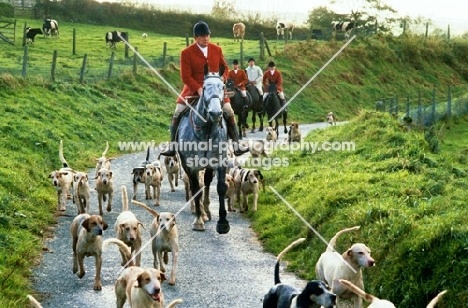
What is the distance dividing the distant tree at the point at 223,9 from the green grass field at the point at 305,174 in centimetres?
1727

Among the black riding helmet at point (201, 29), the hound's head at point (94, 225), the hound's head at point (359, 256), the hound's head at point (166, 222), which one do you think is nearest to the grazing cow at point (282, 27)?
the black riding helmet at point (201, 29)

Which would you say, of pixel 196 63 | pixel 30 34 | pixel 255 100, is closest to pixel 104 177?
pixel 196 63

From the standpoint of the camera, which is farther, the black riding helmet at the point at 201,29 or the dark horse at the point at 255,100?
the dark horse at the point at 255,100

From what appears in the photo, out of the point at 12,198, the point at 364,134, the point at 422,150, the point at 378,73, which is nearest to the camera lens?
the point at 12,198

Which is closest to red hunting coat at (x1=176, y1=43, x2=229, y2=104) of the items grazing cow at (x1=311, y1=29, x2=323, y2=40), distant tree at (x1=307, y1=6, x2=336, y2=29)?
grazing cow at (x1=311, y1=29, x2=323, y2=40)

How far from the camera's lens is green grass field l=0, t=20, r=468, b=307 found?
8.25 meters

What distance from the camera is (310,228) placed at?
436 inches

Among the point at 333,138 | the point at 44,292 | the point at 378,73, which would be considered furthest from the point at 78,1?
the point at 44,292

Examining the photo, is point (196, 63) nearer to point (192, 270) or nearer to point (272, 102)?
point (192, 270)

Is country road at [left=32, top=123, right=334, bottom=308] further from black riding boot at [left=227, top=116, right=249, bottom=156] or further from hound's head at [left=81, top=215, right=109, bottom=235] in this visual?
black riding boot at [left=227, top=116, right=249, bottom=156]

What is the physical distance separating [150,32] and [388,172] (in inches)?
1594

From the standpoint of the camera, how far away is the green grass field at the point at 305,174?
325 inches

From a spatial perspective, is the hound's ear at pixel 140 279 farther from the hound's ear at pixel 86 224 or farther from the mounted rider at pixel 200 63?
the mounted rider at pixel 200 63

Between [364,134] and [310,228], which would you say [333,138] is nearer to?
[364,134]
